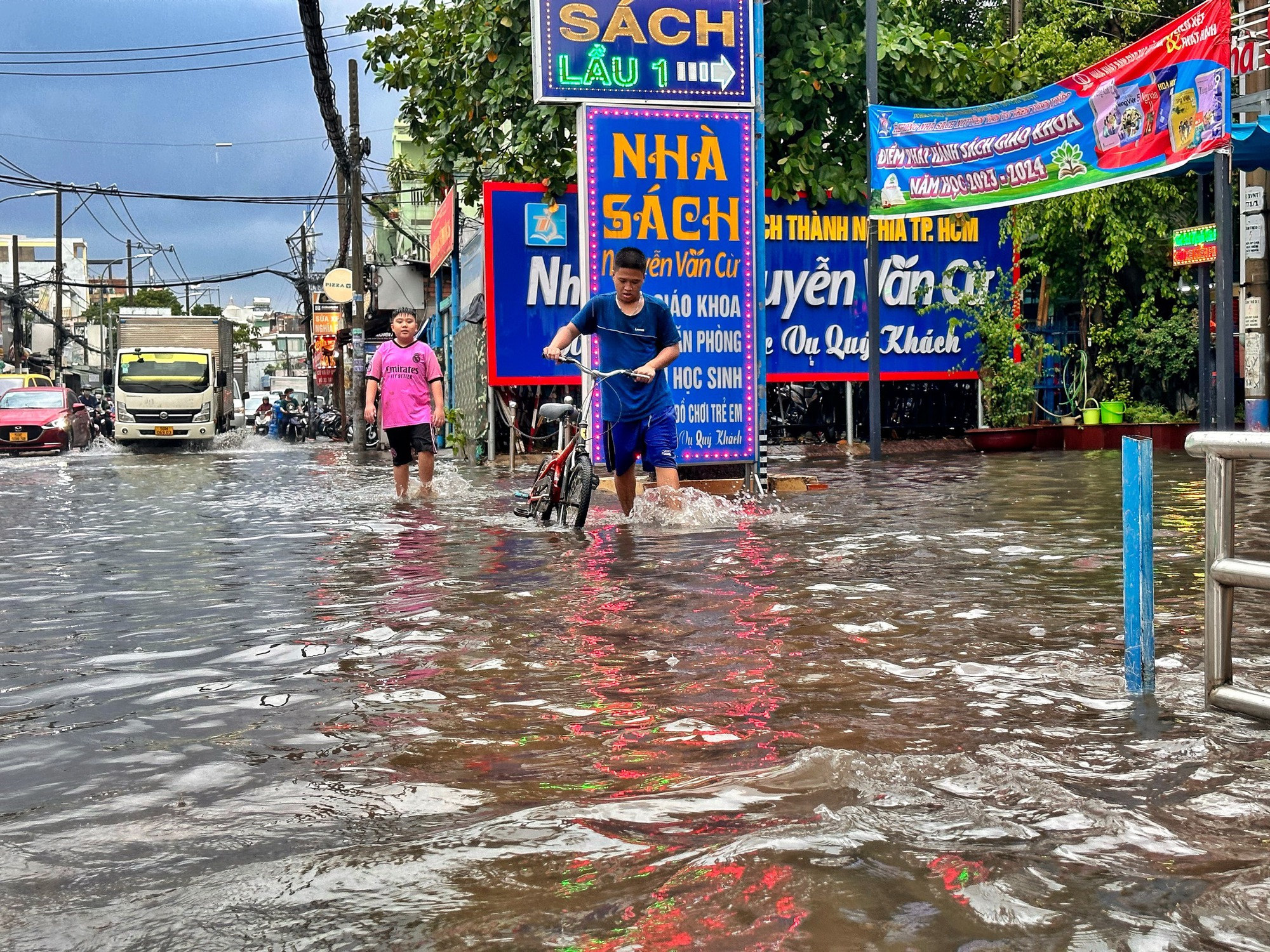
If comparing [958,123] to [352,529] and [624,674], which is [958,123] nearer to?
[352,529]

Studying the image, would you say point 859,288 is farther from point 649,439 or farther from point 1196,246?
point 649,439

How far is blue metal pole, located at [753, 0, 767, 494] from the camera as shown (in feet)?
39.6

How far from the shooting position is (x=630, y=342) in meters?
9.57

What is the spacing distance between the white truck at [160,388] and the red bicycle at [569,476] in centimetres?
2626

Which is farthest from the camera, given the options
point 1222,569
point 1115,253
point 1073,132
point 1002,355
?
point 1115,253

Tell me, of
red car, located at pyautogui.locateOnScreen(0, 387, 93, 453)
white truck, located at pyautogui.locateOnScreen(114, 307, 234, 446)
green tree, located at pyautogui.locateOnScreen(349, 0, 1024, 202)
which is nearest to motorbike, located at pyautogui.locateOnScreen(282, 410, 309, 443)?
white truck, located at pyautogui.locateOnScreen(114, 307, 234, 446)

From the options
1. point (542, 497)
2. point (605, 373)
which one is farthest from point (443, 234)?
point (605, 373)

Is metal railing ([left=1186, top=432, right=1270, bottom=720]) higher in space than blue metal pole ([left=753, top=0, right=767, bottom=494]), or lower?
lower

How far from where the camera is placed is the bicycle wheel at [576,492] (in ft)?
31.7

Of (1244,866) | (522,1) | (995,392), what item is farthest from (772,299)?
(1244,866)

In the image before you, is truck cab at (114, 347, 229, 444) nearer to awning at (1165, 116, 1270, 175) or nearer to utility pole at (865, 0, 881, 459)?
utility pole at (865, 0, 881, 459)

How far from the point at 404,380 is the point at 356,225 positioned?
69.5 ft

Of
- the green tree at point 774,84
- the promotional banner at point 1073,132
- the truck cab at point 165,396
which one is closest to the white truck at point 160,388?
the truck cab at point 165,396

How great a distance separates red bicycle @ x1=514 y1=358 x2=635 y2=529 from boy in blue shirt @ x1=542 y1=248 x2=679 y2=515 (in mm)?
146
